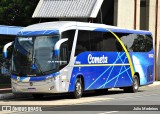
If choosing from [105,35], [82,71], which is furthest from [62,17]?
[82,71]

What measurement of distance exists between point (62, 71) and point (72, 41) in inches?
60.7

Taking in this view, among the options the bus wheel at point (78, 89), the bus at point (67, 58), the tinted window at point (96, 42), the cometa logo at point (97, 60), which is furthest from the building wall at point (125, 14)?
the bus wheel at point (78, 89)

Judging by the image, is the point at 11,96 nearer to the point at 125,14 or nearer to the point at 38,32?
the point at 38,32

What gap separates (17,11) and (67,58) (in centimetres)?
2269

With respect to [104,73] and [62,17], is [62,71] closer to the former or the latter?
[104,73]

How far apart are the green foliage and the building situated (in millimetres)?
6404

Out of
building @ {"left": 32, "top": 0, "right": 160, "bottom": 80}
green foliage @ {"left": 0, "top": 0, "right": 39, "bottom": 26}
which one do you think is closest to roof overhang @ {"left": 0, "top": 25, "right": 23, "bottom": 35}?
building @ {"left": 32, "top": 0, "right": 160, "bottom": 80}

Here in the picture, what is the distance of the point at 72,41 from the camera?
22125mm

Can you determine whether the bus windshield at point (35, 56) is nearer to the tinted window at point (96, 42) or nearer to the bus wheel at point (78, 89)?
the tinted window at point (96, 42)

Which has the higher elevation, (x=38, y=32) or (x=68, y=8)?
(x=68, y=8)

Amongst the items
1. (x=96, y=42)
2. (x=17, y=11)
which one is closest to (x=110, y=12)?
(x=17, y=11)

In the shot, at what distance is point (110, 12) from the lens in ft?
129

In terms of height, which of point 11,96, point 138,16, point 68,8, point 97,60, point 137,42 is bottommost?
point 11,96

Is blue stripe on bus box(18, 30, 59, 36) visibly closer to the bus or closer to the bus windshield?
the bus
